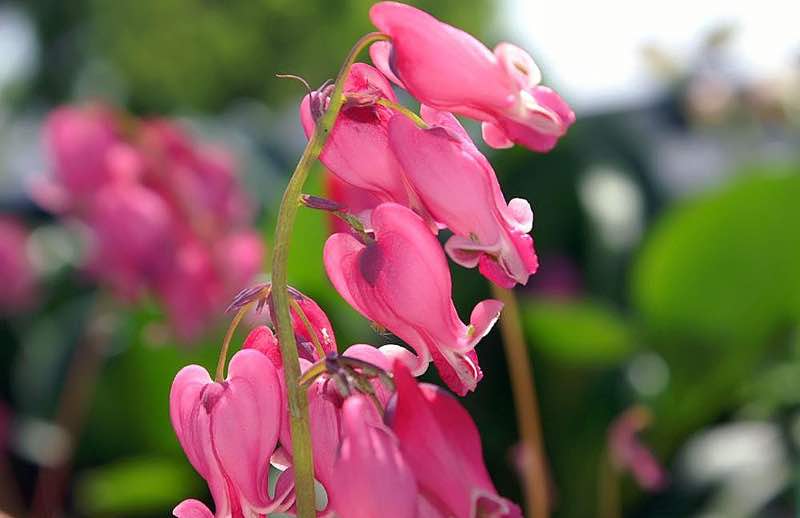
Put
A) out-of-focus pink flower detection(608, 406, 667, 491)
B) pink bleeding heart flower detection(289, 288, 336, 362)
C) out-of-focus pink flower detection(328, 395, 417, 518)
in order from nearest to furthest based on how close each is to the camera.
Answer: out-of-focus pink flower detection(328, 395, 417, 518) < pink bleeding heart flower detection(289, 288, 336, 362) < out-of-focus pink flower detection(608, 406, 667, 491)

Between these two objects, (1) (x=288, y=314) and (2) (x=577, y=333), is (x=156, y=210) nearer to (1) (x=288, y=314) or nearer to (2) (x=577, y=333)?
(2) (x=577, y=333)

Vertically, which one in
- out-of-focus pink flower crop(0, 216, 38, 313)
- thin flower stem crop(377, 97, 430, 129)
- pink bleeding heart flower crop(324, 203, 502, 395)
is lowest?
out-of-focus pink flower crop(0, 216, 38, 313)

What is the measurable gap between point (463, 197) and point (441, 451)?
4.5 inches

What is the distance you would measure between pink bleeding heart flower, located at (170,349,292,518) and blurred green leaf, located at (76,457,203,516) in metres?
1.37

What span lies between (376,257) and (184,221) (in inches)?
67.5

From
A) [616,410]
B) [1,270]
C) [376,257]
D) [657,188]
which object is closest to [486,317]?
[376,257]

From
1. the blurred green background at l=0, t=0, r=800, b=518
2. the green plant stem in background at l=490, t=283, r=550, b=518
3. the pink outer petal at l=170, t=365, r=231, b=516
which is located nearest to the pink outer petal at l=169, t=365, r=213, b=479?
the pink outer petal at l=170, t=365, r=231, b=516

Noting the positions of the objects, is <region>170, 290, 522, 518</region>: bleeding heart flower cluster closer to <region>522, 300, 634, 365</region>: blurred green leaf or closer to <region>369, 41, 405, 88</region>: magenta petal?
<region>369, 41, 405, 88</region>: magenta petal

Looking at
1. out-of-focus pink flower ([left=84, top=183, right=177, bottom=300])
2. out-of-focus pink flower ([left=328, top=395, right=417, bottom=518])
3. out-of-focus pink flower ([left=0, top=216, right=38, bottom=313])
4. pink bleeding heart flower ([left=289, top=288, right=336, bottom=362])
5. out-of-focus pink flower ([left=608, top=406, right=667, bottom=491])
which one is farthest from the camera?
out-of-focus pink flower ([left=0, top=216, right=38, bottom=313])

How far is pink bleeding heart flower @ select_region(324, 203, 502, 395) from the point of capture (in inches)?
22.6

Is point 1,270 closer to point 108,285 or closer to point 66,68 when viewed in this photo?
point 108,285

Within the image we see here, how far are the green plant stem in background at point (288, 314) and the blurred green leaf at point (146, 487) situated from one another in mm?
1438

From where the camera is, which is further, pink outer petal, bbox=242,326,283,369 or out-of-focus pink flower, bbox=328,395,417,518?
pink outer petal, bbox=242,326,283,369

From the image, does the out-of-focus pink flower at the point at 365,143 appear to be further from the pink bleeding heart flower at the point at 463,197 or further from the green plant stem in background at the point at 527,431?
the green plant stem in background at the point at 527,431
